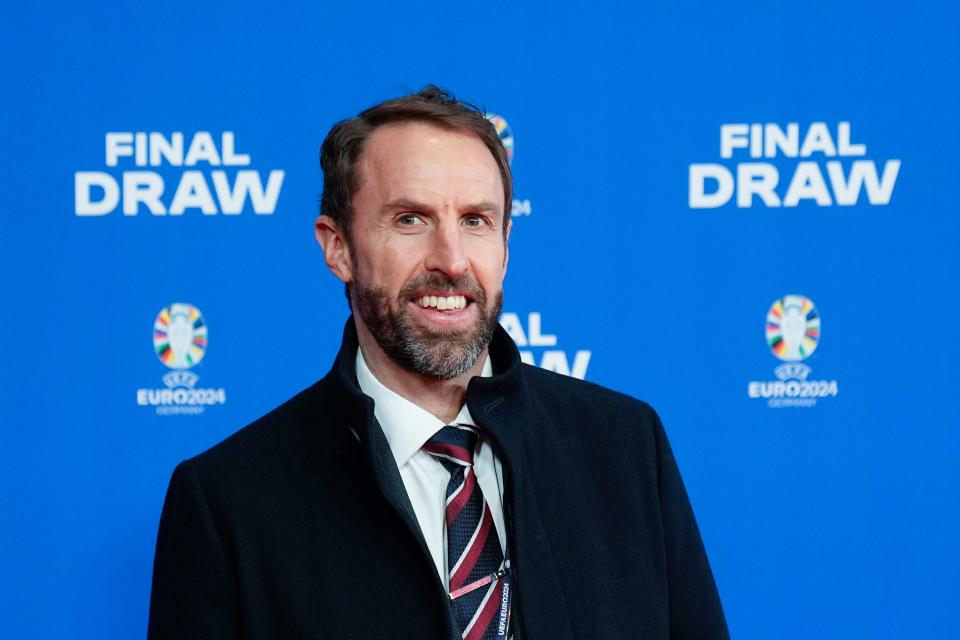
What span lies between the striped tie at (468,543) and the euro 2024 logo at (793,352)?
1135 millimetres

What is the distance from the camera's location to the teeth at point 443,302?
50.8 inches

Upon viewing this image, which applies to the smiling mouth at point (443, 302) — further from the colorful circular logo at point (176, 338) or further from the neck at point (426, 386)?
the colorful circular logo at point (176, 338)

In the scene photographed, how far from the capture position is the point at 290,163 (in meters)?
2.25

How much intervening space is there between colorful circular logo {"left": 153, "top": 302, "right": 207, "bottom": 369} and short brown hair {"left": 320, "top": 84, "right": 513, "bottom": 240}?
0.88m

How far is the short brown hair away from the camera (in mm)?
1355

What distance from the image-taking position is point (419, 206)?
1.30 m

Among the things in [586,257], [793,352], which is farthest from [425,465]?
[793,352]

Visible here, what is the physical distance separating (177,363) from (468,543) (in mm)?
1177

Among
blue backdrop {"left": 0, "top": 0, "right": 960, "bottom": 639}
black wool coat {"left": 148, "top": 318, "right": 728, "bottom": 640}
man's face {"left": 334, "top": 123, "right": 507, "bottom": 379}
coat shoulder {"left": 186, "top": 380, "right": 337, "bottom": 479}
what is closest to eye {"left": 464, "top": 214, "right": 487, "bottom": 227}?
man's face {"left": 334, "top": 123, "right": 507, "bottom": 379}

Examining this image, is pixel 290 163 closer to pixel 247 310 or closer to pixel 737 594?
pixel 247 310

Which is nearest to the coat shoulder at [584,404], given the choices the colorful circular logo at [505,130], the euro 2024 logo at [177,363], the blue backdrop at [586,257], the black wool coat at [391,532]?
the black wool coat at [391,532]

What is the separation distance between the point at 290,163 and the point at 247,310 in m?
0.31

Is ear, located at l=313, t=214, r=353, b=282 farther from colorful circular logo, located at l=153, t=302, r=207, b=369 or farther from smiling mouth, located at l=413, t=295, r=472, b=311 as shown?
colorful circular logo, located at l=153, t=302, r=207, b=369

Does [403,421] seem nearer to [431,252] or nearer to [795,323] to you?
[431,252]
